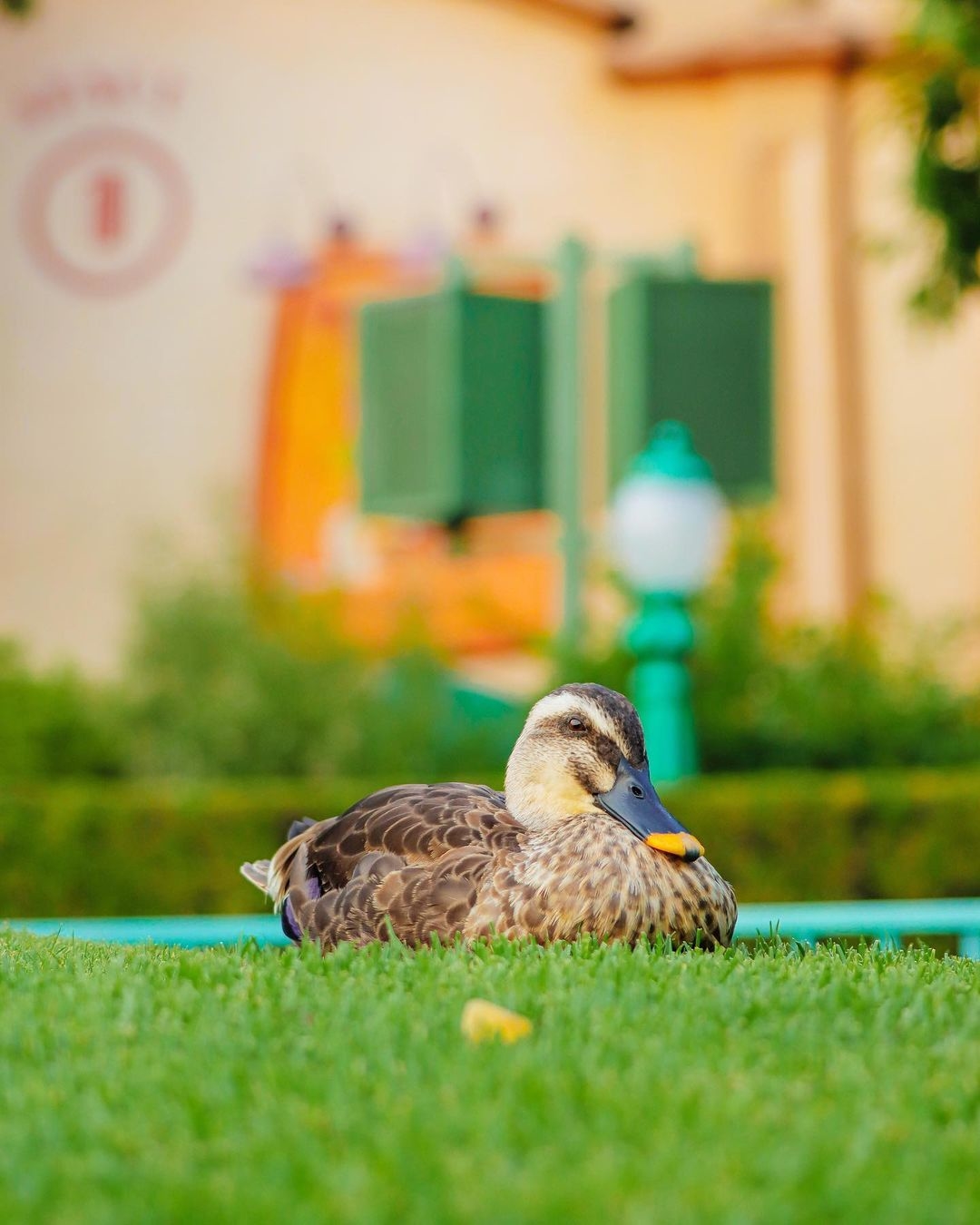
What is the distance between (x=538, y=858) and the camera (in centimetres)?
388

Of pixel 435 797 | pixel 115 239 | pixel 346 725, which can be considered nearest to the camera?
pixel 435 797

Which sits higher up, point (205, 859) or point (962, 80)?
point (962, 80)

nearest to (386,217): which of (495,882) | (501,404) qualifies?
(501,404)

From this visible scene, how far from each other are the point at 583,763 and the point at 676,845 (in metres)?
0.35

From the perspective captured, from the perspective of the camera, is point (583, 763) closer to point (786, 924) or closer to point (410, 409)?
point (786, 924)

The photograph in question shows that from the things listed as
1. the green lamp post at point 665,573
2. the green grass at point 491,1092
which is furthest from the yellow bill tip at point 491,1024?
the green lamp post at point 665,573

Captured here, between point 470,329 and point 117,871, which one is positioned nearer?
point 117,871

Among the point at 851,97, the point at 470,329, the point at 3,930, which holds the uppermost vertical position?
the point at 851,97

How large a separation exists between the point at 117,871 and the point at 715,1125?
864 cm

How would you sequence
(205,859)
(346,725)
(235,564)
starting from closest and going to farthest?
(205,859) < (346,725) < (235,564)

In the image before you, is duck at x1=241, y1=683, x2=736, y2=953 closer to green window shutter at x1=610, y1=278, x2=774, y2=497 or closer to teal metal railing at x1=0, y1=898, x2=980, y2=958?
teal metal railing at x1=0, y1=898, x2=980, y2=958

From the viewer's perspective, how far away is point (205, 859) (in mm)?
10664

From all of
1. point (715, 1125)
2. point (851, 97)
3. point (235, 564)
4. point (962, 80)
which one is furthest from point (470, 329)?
point (715, 1125)

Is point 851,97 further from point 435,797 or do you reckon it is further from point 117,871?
point 435,797
